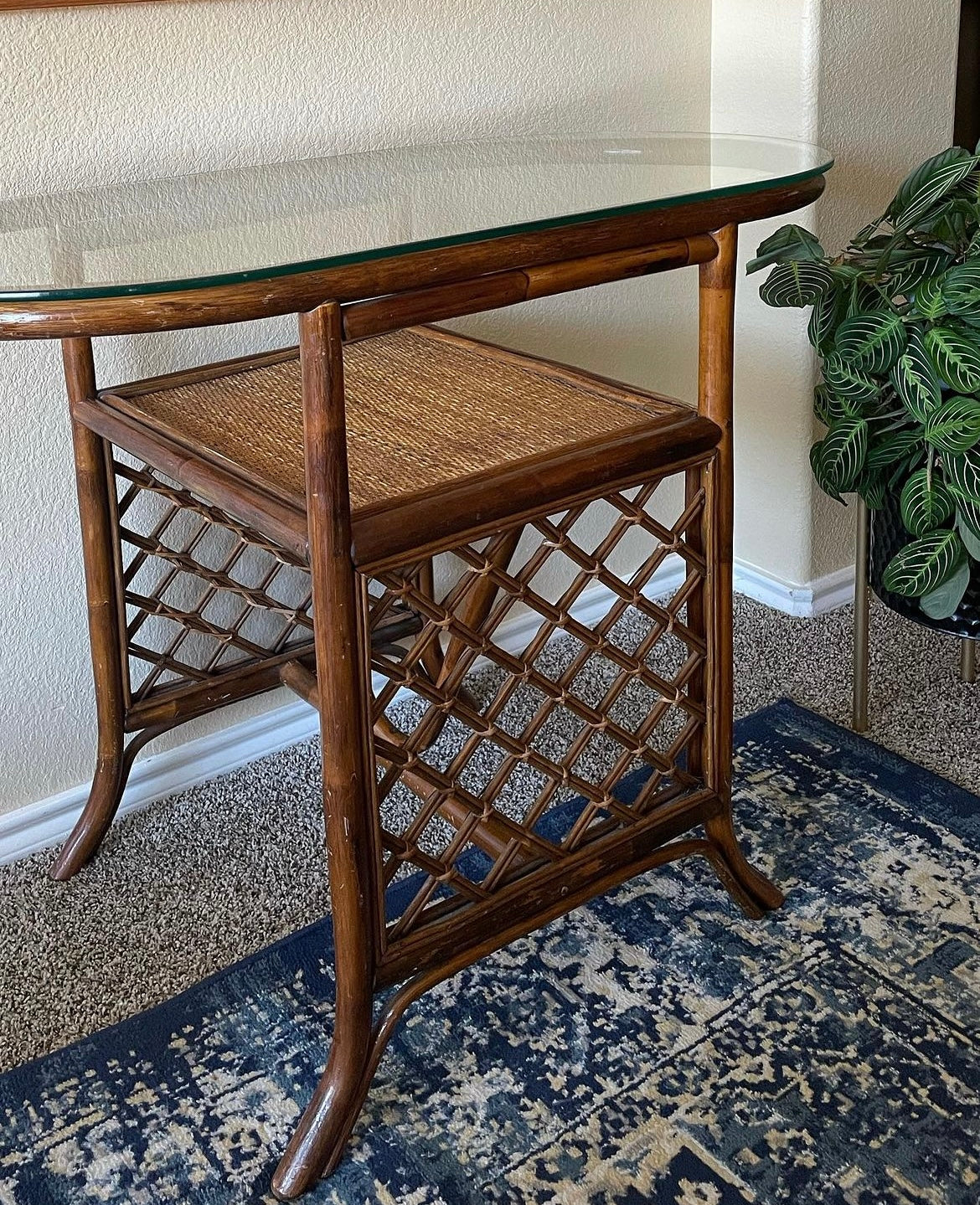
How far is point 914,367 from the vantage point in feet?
4.70

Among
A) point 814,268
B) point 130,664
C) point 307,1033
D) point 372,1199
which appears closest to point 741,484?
point 814,268

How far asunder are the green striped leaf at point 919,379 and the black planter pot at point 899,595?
18cm

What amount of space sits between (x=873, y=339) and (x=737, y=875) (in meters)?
0.60

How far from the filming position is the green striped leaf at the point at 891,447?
1.51 meters

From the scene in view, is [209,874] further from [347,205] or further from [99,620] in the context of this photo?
[347,205]

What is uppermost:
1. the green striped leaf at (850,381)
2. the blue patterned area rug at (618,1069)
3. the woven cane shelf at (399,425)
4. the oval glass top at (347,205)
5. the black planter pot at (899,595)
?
the oval glass top at (347,205)

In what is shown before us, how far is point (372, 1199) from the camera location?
3.74 feet

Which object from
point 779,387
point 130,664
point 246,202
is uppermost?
point 246,202

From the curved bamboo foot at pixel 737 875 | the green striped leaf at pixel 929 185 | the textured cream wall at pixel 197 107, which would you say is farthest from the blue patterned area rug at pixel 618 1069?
the green striped leaf at pixel 929 185

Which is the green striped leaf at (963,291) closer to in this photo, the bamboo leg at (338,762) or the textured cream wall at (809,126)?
the textured cream wall at (809,126)

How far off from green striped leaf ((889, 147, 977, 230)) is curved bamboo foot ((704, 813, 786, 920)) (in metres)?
0.69

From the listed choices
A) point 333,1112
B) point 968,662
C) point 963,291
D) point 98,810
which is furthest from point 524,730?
point 968,662

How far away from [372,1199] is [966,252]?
1.14 meters

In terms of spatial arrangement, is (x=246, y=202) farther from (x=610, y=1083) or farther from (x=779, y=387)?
(x=779, y=387)
